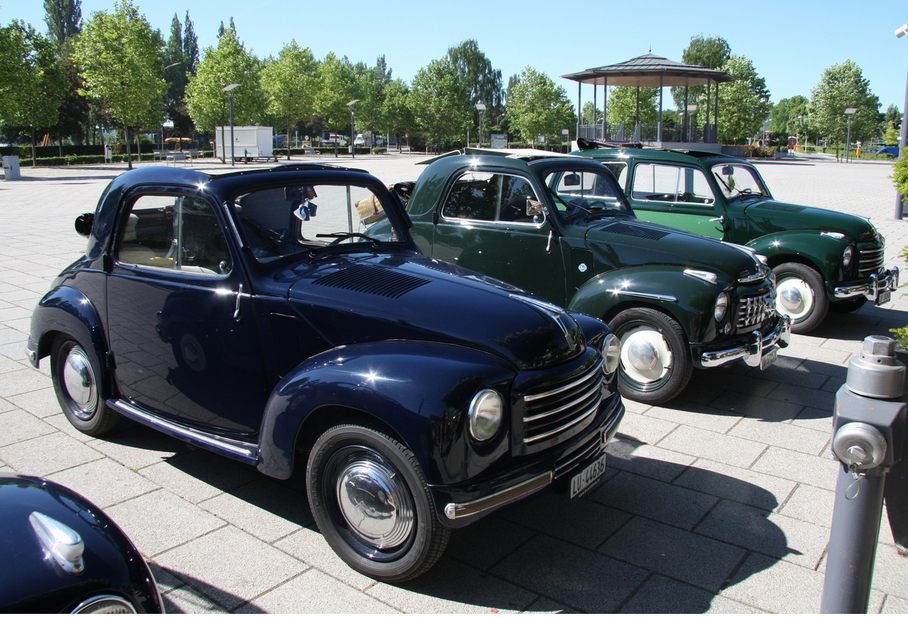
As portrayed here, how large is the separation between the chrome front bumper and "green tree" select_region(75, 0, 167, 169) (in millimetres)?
35024

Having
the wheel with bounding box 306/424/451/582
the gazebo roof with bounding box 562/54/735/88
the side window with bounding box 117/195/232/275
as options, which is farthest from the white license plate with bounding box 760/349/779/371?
the gazebo roof with bounding box 562/54/735/88

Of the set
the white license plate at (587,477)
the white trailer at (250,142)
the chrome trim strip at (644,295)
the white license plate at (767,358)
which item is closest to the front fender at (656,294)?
the chrome trim strip at (644,295)

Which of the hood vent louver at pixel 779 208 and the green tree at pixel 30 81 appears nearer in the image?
the hood vent louver at pixel 779 208

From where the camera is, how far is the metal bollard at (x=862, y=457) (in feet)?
6.80

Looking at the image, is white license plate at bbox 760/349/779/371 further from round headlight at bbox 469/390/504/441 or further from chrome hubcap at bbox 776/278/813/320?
round headlight at bbox 469/390/504/441

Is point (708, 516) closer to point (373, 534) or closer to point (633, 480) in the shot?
point (633, 480)

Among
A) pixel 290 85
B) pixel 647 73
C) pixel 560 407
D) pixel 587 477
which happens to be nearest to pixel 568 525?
pixel 587 477

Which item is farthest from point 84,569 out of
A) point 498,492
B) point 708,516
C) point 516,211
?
point 516,211

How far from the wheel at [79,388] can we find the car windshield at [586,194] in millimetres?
3802

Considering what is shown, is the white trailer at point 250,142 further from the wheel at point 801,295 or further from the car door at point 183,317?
the car door at point 183,317

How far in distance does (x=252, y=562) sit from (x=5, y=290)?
774cm

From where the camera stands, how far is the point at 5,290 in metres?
8.94

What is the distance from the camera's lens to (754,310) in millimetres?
5348

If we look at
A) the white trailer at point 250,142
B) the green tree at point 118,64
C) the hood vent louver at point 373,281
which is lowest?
the hood vent louver at point 373,281
